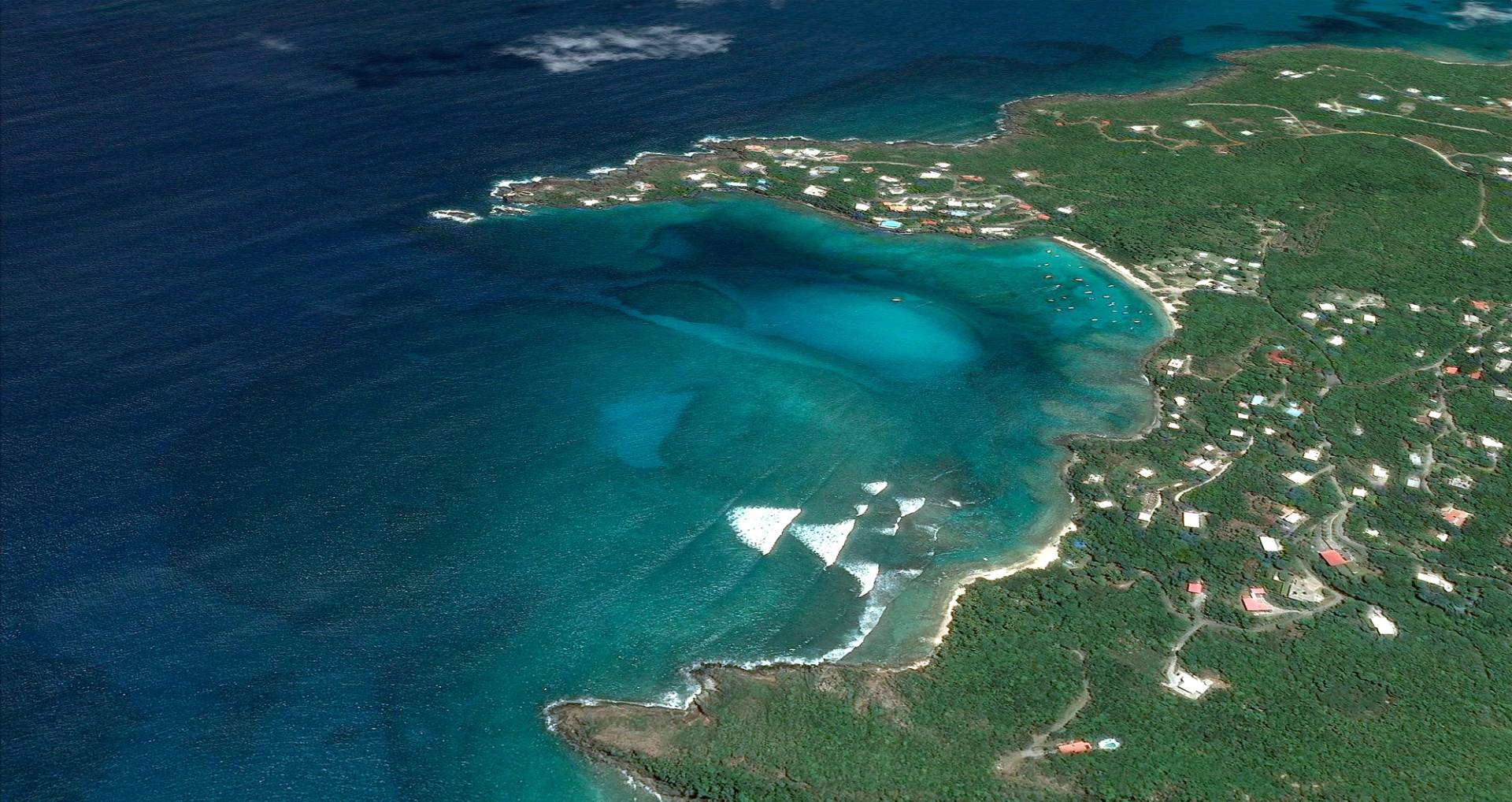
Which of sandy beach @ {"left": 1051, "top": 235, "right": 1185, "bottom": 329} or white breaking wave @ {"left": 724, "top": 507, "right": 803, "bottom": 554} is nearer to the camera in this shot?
white breaking wave @ {"left": 724, "top": 507, "right": 803, "bottom": 554}

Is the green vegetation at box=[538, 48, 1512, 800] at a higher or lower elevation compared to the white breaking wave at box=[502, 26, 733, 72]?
lower

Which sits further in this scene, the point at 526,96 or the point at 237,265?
the point at 526,96

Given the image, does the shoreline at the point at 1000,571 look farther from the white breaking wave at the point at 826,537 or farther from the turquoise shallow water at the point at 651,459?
the white breaking wave at the point at 826,537

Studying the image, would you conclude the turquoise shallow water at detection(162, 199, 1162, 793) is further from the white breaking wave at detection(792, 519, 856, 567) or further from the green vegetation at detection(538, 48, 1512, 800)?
the green vegetation at detection(538, 48, 1512, 800)

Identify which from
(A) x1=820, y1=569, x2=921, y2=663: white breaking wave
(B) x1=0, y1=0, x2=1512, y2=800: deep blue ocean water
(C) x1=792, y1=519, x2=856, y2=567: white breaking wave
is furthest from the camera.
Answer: (C) x1=792, y1=519, x2=856, y2=567: white breaking wave

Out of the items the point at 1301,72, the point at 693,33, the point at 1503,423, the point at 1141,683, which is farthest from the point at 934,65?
the point at 1141,683

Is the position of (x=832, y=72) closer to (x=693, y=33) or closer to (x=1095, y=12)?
(x=693, y=33)

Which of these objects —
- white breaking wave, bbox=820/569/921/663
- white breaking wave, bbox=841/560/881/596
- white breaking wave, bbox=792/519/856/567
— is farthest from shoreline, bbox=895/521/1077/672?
white breaking wave, bbox=792/519/856/567
